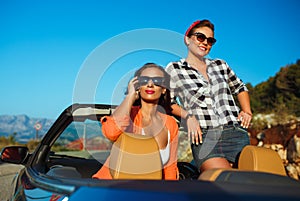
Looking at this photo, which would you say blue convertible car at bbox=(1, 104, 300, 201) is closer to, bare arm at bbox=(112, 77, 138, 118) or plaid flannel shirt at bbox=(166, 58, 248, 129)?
bare arm at bbox=(112, 77, 138, 118)

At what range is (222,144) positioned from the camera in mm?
3332

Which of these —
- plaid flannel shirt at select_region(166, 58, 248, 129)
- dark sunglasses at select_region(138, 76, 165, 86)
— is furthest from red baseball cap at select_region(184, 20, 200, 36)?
dark sunglasses at select_region(138, 76, 165, 86)

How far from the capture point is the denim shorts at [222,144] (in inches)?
129

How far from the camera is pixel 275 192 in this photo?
1430 mm

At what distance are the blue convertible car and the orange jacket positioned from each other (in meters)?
0.17

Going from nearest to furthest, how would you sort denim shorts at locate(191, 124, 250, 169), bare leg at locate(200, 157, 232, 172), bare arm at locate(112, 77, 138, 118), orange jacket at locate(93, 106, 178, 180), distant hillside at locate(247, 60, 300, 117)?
orange jacket at locate(93, 106, 178, 180) → bare arm at locate(112, 77, 138, 118) → bare leg at locate(200, 157, 232, 172) → denim shorts at locate(191, 124, 250, 169) → distant hillside at locate(247, 60, 300, 117)

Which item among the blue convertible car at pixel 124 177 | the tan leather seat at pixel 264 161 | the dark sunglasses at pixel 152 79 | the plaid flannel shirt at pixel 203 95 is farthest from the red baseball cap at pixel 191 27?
the tan leather seat at pixel 264 161

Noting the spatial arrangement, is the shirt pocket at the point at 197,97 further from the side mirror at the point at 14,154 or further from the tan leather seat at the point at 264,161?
the side mirror at the point at 14,154

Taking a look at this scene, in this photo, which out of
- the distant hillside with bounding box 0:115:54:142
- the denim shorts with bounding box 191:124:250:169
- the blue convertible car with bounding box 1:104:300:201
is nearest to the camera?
the blue convertible car with bounding box 1:104:300:201

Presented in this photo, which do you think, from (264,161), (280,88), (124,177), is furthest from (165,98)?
(280,88)

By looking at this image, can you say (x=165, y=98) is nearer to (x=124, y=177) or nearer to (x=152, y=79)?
(x=152, y=79)

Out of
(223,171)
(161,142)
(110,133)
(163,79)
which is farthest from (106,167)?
(223,171)

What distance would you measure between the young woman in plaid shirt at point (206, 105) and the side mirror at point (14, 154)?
165 cm

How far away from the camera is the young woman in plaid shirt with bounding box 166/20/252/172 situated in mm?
3316
